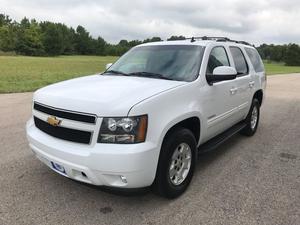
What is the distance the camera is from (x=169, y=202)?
3.63 m

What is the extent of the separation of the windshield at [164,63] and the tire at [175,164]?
2.70ft

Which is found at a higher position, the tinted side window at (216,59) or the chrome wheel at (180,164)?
the tinted side window at (216,59)

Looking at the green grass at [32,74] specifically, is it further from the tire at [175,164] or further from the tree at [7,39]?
the tree at [7,39]

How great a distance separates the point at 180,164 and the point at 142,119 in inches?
38.5

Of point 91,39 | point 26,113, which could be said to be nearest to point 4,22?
point 91,39

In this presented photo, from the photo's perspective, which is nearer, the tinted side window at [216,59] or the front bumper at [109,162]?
the front bumper at [109,162]

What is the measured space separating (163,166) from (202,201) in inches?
27.3

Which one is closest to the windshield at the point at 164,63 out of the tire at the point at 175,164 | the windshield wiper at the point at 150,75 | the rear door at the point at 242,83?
the windshield wiper at the point at 150,75

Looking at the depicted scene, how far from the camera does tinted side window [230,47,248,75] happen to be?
5.43m

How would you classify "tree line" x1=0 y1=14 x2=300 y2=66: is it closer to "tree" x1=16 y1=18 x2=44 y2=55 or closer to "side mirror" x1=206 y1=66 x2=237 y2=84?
"tree" x1=16 y1=18 x2=44 y2=55

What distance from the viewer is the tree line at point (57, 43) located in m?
102

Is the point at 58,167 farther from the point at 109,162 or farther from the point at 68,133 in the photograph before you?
the point at 109,162

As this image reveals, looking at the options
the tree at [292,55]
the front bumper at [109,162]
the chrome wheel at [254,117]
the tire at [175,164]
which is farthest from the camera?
the tree at [292,55]

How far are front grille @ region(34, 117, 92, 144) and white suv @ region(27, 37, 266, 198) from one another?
10 mm
